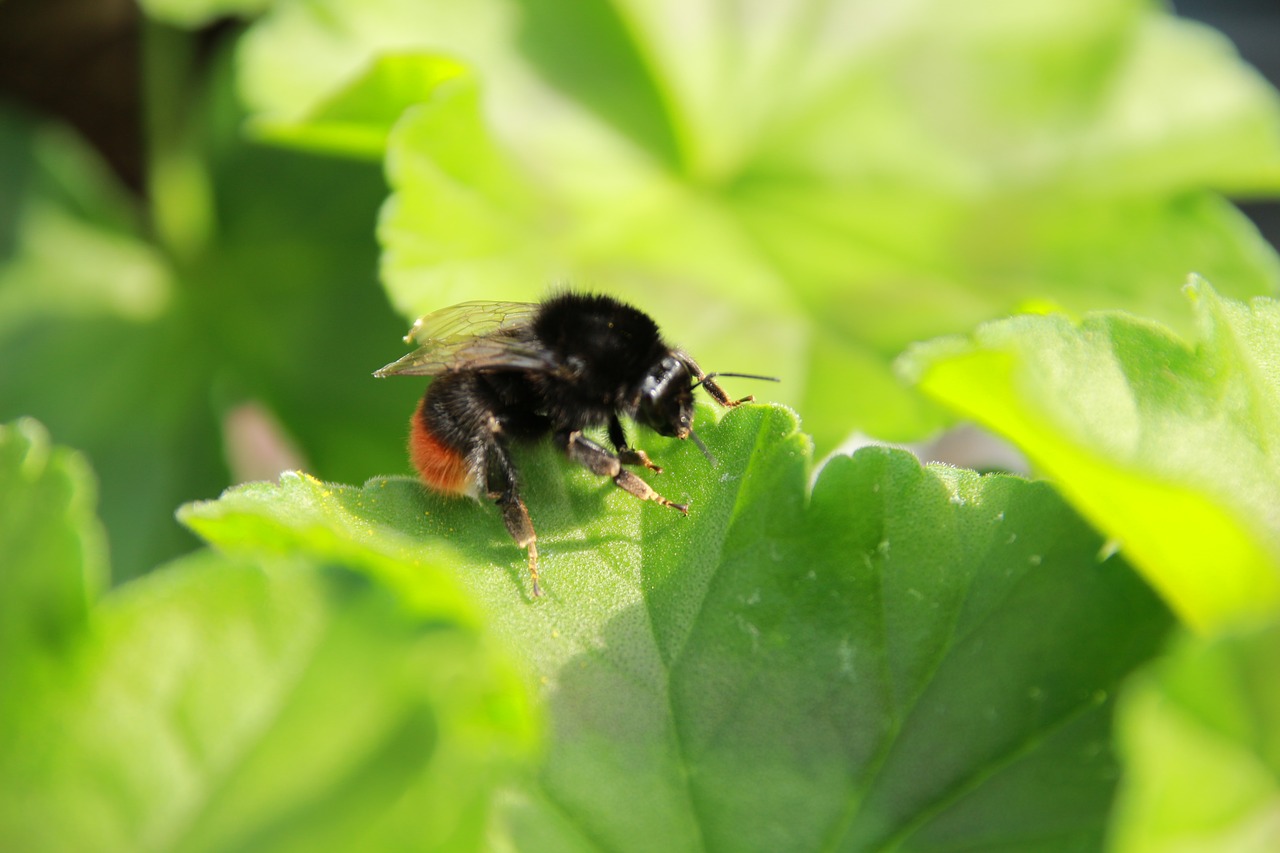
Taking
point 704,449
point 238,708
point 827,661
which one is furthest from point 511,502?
point 238,708

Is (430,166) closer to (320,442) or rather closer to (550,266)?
(550,266)

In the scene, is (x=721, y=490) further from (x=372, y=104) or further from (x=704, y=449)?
(x=372, y=104)

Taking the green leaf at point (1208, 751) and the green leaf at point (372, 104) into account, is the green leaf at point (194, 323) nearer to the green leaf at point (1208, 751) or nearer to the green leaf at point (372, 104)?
the green leaf at point (372, 104)

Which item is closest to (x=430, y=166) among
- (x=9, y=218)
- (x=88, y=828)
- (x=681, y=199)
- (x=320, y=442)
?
(x=681, y=199)

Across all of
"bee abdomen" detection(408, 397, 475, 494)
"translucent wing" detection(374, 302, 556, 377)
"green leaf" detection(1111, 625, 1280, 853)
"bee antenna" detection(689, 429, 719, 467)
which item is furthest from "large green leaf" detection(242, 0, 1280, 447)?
"green leaf" detection(1111, 625, 1280, 853)

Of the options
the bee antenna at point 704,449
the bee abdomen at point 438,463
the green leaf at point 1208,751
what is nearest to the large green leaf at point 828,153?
the bee abdomen at point 438,463

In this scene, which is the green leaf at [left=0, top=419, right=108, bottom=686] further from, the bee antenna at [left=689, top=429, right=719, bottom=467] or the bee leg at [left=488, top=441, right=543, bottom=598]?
the bee antenna at [left=689, top=429, right=719, bottom=467]
